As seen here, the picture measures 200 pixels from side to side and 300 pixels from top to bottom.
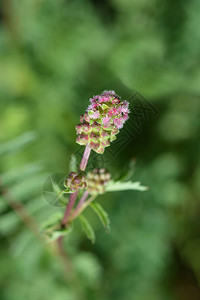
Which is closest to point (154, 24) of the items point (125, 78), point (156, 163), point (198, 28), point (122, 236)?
point (198, 28)

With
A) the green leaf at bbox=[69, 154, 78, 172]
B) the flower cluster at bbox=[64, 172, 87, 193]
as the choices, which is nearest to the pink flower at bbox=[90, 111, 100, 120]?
the flower cluster at bbox=[64, 172, 87, 193]

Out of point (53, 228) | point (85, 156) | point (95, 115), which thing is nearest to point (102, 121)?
point (95, 115)

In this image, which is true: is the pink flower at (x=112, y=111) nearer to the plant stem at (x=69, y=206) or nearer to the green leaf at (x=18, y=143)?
the plant stem at (x=69, y=206)

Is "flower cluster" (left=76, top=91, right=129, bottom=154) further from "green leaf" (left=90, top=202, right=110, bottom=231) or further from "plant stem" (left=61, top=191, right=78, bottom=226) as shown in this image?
"green leaf" (left=90, top=202, right=110, bottom=231)

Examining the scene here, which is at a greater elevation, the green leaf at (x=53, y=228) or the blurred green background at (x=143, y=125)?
the blurred green background at (x=143, y=125)

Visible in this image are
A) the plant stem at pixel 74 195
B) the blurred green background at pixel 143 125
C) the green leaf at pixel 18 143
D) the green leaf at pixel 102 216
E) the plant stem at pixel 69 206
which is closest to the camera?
the plant stem at pixel 74 195

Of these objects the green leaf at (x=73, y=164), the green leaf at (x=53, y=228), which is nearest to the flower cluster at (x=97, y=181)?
the green leaf at (x=73, y=164)
